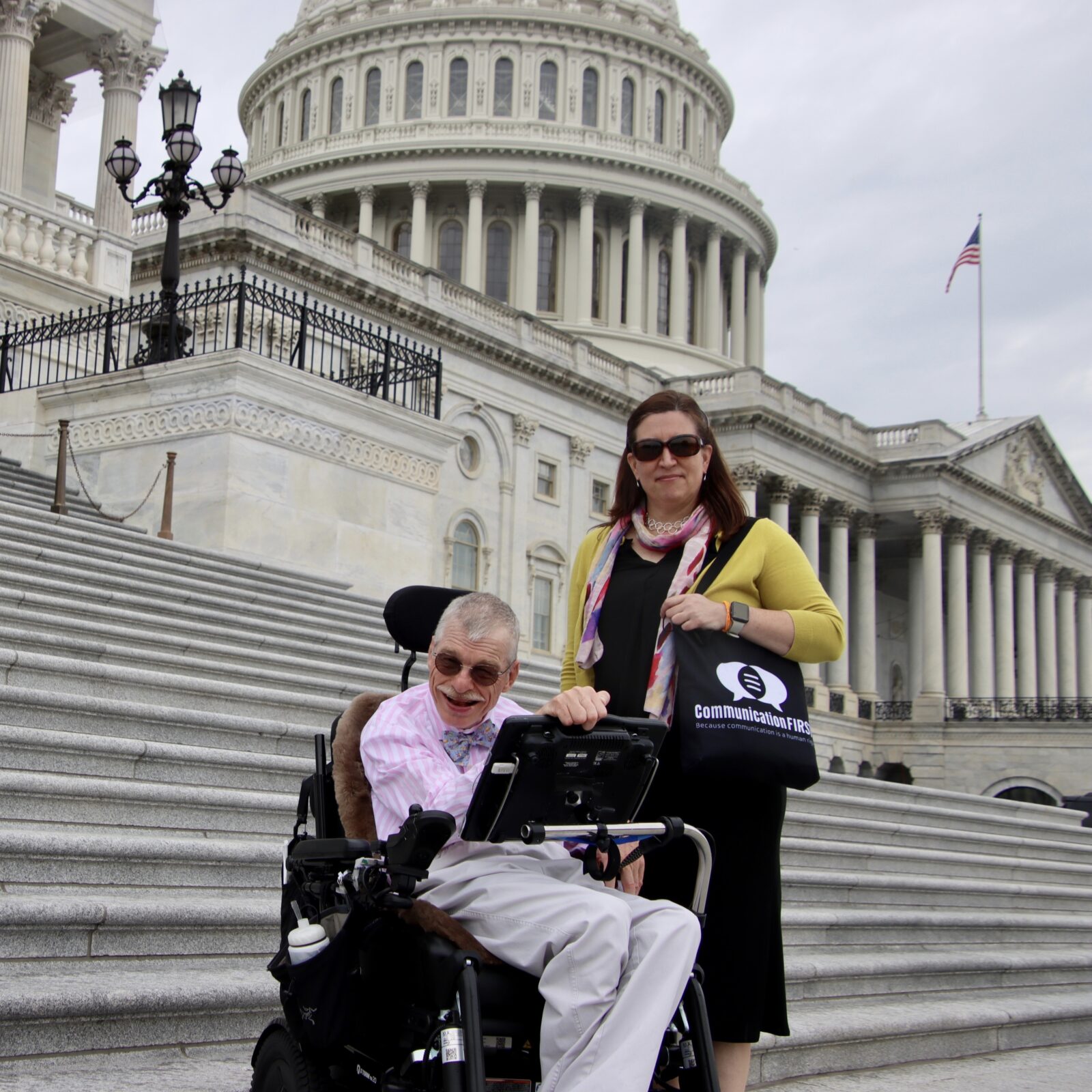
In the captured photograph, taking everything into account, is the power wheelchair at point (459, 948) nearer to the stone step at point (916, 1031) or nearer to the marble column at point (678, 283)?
the stone step at point (916, 1031)

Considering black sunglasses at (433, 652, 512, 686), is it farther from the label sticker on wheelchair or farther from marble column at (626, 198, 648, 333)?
marble column at (626, 198, 648, 333)

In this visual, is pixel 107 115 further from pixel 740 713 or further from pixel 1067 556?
pixel 1067 556

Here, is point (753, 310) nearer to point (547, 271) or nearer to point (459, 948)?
point (547, 271)

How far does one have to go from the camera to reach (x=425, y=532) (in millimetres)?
17266

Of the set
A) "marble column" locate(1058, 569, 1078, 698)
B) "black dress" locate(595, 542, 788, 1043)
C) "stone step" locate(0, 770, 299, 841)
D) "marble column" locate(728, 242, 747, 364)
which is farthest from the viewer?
"marble column" locate(728, 242, 747, 364)

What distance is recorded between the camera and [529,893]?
129 inches

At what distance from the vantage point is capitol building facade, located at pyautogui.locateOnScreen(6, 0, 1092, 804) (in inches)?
637

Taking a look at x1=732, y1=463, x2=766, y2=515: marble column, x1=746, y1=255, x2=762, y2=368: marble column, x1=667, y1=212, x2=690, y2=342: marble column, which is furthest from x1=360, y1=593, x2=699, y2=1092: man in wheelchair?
x1=746, y1=255, x2=762, y2=368: marble column

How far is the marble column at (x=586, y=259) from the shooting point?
2445 inches

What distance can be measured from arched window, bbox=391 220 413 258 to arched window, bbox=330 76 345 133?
237 inches

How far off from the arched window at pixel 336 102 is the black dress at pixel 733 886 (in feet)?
217

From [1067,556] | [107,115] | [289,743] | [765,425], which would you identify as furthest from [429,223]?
[289,743]

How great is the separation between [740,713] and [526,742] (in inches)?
26.6

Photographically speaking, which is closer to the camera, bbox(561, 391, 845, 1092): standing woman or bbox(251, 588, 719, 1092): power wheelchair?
bbox(251, 588, 719, 1092): power wheelchair
